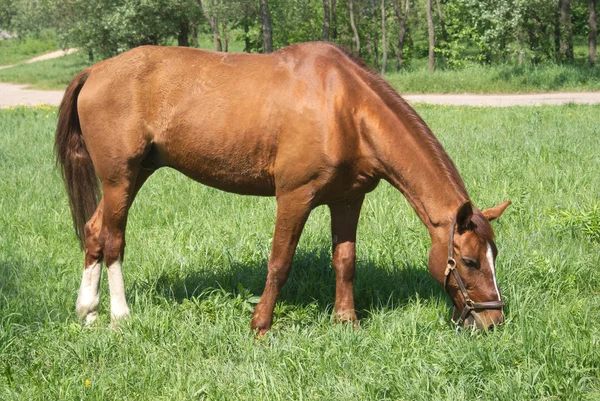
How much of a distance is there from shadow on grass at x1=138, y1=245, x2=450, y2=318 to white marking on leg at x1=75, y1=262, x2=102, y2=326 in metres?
0.43

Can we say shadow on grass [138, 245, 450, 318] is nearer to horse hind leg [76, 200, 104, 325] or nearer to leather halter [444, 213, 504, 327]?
horse hind leg [76, 200, 104, 325]

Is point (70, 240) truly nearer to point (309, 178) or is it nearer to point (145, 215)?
point (145, 215)

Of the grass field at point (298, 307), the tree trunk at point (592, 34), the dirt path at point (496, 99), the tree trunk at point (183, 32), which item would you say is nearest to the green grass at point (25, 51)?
the tree trunk at point (183, 32)

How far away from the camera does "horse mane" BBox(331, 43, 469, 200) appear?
414 centimetres

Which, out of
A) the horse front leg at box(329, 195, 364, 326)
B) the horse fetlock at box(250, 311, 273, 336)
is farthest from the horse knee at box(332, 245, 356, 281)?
the horse fetlock at box(250, 311, 273, 336)

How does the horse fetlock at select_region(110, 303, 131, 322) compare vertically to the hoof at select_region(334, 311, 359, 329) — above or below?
above

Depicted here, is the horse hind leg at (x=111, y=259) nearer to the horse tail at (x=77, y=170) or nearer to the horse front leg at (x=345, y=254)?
the horse tail at (x=77, y=170)

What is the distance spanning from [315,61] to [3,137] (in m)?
9.64

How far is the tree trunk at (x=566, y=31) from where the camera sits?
22.4m

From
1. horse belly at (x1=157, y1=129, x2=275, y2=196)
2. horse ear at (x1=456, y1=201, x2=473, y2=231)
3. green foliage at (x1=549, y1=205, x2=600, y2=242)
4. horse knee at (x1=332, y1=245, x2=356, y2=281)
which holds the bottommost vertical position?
green foliage at (x1=549, y1=205, x2=600, y2=242)

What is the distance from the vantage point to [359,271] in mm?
5410

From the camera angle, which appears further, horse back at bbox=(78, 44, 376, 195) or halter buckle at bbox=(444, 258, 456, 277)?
horse back at bbox=(78, 44, 376, 195)

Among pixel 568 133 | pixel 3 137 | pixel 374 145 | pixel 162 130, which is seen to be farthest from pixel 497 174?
pixel 3 137

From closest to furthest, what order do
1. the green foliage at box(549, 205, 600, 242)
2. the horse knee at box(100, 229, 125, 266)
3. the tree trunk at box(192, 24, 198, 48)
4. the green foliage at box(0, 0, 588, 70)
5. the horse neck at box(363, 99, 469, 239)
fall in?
the horse neck at box(363, 99, 469, 239) → the horse knee at box(100, 229, 125, 266) → the green foliage at box(549, 205, 600, 242) → the green foliage at box(0, 0, 588, 70) → the tree trunk at box(192, 24, 198, 48)
